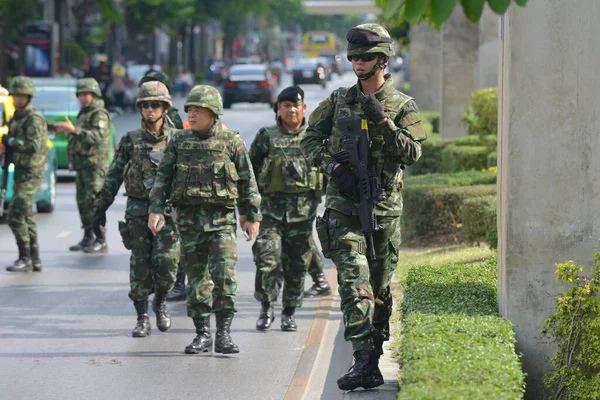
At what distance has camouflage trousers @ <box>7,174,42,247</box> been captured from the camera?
43.9 ft

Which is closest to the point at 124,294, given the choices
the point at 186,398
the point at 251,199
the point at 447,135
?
the point at 251,199

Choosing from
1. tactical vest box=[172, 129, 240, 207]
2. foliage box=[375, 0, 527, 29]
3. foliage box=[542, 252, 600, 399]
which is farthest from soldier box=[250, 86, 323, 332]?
foliage box=[375, 0, 527, 29]

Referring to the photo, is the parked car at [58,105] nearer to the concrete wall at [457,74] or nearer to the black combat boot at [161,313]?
the concrete wall at [457,74]

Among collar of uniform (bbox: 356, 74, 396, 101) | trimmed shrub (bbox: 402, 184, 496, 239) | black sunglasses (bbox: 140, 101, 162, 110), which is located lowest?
trimmed shrub (bbox: 402, 184, 496, 239)

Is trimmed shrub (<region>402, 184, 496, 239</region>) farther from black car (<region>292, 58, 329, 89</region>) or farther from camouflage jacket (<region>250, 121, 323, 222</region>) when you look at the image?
black car (<region>292, 58, 329, 89</region>)

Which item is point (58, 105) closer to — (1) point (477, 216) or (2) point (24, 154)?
(2) point (24, 154)

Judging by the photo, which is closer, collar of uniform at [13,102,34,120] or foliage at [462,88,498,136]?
collar of uniform at [13,102,34,120]

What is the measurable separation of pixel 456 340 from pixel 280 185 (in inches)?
155

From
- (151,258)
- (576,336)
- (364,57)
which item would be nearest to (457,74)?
(151,258)

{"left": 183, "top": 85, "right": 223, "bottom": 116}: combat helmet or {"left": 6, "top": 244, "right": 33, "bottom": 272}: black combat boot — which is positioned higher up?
{"left": 183, "top": 85, "right": 223, "bottom": 116}: combat helmet

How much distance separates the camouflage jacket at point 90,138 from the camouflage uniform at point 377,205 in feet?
23.5

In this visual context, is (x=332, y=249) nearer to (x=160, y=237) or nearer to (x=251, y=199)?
(x=251, y=199)

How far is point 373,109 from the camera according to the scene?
733cm

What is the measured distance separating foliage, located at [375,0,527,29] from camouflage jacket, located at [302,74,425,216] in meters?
2.50
